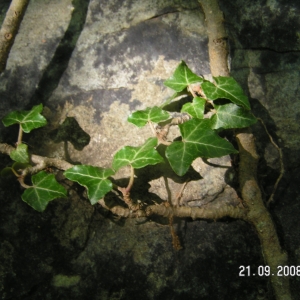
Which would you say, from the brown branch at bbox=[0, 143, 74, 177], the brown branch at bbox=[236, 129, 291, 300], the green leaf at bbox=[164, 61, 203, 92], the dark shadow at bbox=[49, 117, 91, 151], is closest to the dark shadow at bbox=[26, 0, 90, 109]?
the dark shadow at bbox=[49, 117, 91, 151]

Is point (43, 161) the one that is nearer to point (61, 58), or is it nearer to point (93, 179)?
point (93, 179)

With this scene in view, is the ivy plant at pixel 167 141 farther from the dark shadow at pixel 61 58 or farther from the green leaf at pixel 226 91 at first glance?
the dark shadow at pixel 61 58

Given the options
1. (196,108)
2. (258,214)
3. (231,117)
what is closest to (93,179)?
(196,108)

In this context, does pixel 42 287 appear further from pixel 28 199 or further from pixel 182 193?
pixel 182 193

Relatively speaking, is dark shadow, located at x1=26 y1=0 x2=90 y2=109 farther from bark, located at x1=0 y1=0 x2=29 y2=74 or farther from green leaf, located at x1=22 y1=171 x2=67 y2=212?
green leaf, located at x1=22 y1=171 x2=67 y2=212

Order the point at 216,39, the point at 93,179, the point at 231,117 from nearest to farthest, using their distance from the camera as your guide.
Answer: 1. the point at 93,179
2. the point at 231,117
3. the point at 216,39

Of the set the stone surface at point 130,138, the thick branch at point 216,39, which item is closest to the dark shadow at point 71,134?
the stone surface at point 130,138
